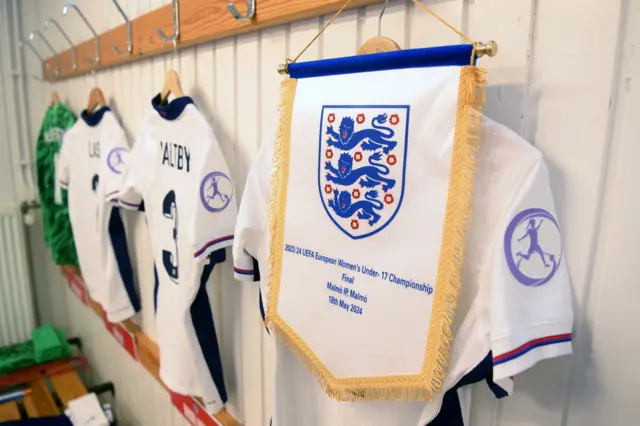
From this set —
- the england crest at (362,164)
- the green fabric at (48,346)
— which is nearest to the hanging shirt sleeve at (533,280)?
the england crest at (362,164)

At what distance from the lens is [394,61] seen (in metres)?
0.54

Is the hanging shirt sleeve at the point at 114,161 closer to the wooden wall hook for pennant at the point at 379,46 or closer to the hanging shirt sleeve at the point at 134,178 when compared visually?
the hanging shirt sleeve at the point at 134,178

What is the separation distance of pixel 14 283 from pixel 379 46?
231 centimetres

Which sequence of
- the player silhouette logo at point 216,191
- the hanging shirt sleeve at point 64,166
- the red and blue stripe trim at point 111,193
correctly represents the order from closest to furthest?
the player silhouette logo at point 216,191
the red and blue stripe trim at point 111,193
the hanging shirt sleeve at point 64,166

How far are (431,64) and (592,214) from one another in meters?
0.24

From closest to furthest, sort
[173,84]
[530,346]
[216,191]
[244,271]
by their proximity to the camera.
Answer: [530,346], [244,271], [216,191], [173,84]

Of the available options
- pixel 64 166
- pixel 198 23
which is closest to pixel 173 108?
pixel 198 23

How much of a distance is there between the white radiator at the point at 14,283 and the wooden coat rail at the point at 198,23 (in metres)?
1.06

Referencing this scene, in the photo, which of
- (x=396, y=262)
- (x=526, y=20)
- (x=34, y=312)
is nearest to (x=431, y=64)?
(x=526, y=20)

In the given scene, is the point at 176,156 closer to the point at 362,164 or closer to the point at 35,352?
the point at 362,164

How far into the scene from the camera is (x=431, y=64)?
513 millimetres

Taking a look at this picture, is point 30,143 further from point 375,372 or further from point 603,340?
point 603,340

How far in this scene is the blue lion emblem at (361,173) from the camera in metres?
0.55

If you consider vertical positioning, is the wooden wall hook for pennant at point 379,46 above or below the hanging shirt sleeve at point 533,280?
above
